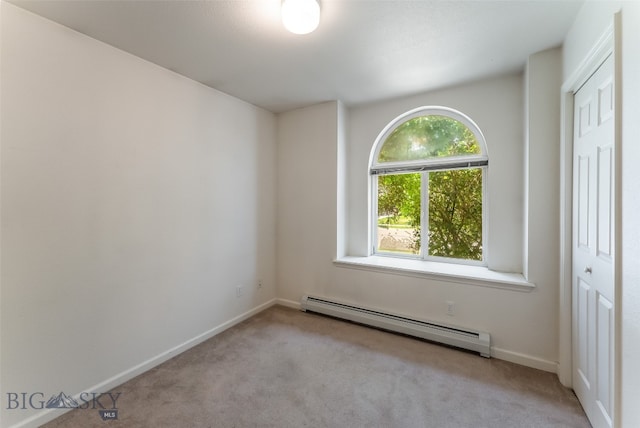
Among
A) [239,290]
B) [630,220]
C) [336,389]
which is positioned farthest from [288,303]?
[630,220]

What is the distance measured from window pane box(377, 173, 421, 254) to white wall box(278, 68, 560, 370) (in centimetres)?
26

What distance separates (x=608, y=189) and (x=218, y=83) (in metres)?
2.94

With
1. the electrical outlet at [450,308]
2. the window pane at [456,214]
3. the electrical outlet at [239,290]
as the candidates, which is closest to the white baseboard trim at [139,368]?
the electrical outlet at [239,290]

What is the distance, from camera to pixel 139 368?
6.58 feet

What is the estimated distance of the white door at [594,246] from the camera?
1349 mm

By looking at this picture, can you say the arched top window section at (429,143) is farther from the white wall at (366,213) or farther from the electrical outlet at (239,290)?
the electrical outlet at (239,290)

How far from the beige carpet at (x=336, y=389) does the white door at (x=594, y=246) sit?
0.27 metres

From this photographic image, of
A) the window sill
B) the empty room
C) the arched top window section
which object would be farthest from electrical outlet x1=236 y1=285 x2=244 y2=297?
the arched top window section

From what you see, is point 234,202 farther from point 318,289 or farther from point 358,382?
point 358,382

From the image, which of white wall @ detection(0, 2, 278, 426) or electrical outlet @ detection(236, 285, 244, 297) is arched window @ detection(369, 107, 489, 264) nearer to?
electrical outlet @ detection(236, 285, 244, 297)

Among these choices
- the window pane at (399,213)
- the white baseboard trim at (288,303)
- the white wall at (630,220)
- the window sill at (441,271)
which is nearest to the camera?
the white wall at (630,220)

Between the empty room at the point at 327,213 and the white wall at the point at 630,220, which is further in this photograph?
the empty room at the point at 327,213

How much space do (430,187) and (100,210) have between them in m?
3.00

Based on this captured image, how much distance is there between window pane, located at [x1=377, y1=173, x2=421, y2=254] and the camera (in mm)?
3004
